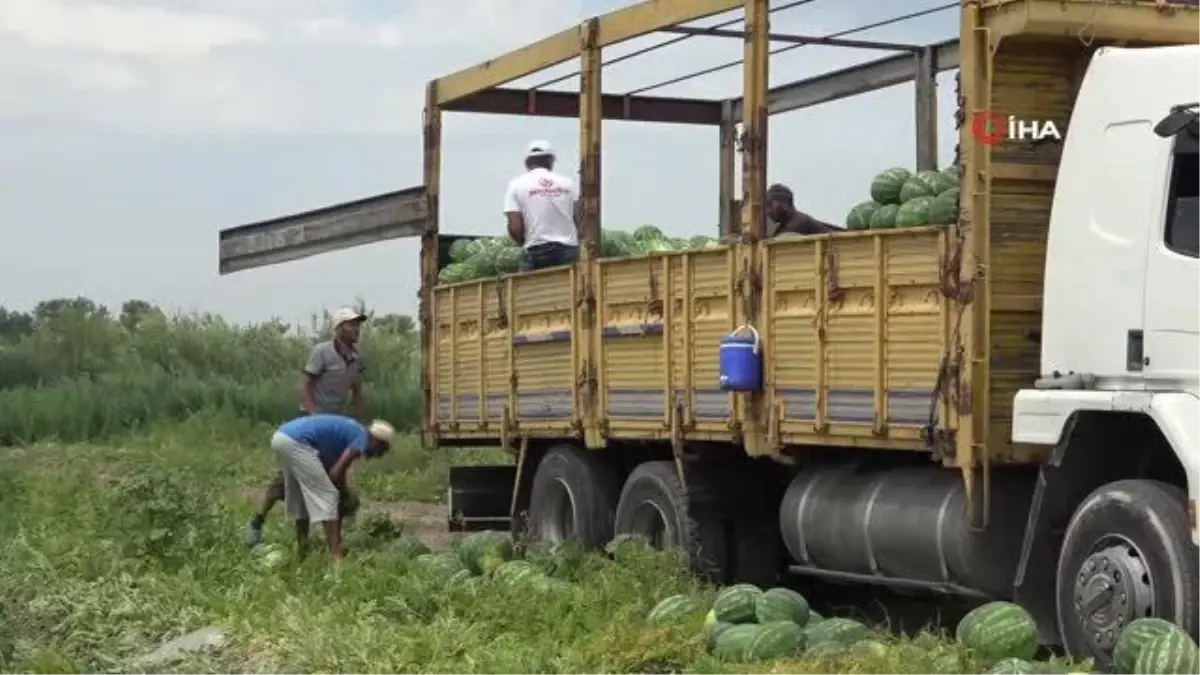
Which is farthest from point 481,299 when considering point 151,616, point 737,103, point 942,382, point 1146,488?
point 1146,488

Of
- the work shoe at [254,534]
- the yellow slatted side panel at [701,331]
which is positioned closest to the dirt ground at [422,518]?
the work shoe at [254,534]

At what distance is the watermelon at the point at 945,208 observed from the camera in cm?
1005

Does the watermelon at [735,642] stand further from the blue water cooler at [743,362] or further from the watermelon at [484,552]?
the watermelon at [484,552]

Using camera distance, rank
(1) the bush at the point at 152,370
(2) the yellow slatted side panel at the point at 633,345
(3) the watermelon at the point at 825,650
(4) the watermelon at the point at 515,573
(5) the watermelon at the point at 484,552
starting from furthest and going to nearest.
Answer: (1) the bush at the point at 152,370 < (2) the yellow slatted side panel at the point at 633,345 < (5) the watermelon at the point at 484,552 < (4) the watermelon at the point at 515,573 < (3) the watermelon at the point at 825,650

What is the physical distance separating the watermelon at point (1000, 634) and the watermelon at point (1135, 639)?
464 mm

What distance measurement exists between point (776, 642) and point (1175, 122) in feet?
9.15

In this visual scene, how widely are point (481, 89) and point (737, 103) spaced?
6.98ft

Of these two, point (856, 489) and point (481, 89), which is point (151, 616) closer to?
point (856, 489)

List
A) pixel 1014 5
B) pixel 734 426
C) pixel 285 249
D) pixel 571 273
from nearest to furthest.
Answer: pixel 1014 5 < pixel 734 426 < pixel 571 273 < pixel 285 249

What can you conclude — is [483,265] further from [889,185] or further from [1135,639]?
[1135,639]

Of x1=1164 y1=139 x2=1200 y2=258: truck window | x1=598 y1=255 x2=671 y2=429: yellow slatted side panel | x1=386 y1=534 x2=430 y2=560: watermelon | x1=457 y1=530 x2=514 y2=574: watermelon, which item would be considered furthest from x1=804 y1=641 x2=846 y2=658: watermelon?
x1=386 y1=534 x2=430 y2=560: watermelon

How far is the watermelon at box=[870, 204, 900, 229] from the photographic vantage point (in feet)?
34.6

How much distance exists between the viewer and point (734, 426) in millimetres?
11773

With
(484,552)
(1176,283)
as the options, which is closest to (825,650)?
(1176,283)
